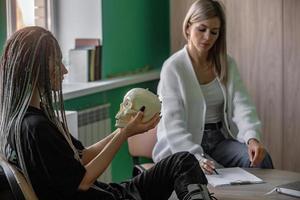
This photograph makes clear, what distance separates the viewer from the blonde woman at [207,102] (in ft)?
8.86

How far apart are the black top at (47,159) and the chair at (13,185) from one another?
0.12ft

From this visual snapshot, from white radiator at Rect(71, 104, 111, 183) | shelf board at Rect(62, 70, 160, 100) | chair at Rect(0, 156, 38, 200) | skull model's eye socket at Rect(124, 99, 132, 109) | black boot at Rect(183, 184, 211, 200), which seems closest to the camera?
chair at Rect(0, 156, 38, 200)

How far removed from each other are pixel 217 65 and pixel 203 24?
0.22 metres

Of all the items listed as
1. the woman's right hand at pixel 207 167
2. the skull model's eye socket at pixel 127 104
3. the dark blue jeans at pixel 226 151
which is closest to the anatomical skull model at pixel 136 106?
the skull model's eye socket at pixel 127 104

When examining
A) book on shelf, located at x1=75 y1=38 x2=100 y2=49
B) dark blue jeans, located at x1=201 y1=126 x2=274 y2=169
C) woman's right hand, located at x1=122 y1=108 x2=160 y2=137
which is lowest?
dark blue jeans, located at x1=201 y1=126 x2=274 y2=169

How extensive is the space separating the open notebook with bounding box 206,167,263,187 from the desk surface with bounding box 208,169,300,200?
0.03 m

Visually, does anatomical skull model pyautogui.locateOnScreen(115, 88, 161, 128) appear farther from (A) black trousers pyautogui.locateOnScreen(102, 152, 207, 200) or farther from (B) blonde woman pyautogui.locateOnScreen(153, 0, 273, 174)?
(B) blonde woman pyautogui.locateOnScreen(153, 0, 273, 174)

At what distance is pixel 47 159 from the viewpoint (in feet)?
5.55

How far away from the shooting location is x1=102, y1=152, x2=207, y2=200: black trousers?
77.7 inches

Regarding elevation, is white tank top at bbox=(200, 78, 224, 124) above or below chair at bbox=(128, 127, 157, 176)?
above

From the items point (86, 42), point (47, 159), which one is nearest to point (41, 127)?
point (47, 159)

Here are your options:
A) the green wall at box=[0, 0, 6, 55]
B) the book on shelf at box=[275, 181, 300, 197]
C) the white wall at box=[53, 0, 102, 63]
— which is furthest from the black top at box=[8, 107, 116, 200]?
the white wall at box=[53, 0, 102, 63]

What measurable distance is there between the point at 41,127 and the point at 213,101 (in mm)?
1309

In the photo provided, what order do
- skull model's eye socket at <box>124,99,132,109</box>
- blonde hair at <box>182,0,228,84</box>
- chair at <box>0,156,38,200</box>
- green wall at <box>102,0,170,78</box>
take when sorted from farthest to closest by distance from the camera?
green wall at <box>102,0,170,78</box>, blonde hair at <box>182,0,228,84</box>, skull model's eye socket at <box>124,99,132,109</box>, chair at <box>0,156,38,200</box>
